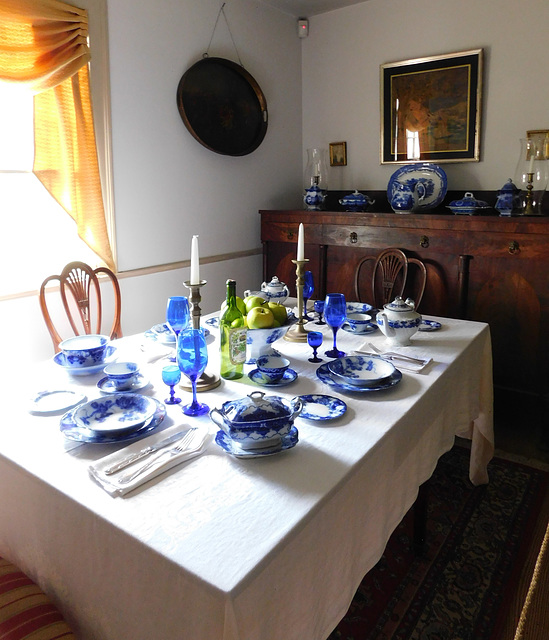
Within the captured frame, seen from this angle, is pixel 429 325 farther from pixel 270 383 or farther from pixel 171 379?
pixel 171 379

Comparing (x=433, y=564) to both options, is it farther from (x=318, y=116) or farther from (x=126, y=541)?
(x=318, y=116)

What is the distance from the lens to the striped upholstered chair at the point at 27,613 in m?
0.90

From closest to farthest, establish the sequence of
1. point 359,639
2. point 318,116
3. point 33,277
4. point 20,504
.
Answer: point 20,504 < point 359,639 < point 33,277 < point 318,116

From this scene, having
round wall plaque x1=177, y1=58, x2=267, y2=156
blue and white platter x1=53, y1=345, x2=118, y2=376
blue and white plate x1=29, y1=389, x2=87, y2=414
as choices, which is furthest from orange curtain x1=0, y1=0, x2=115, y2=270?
blue and white plate x1=29, y1=389, x2=87, y2=414

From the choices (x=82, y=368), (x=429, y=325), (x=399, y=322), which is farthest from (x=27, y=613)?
(x=429, y=325)

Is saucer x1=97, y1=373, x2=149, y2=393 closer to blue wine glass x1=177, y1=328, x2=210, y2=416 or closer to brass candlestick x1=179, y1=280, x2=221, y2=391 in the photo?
brass candlestick x1=179, y1=280, x2=221, y2=391

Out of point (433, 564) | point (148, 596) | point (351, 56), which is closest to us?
point (148, 596)

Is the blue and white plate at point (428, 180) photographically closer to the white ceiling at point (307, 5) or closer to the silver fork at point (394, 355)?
the white ceiling at point (307, 5)

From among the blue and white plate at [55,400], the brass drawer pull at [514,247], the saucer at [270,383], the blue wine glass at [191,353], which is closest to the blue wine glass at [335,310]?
the saucer at [270,383]

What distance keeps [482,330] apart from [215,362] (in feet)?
3.19

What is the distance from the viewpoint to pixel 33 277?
7.84 ft

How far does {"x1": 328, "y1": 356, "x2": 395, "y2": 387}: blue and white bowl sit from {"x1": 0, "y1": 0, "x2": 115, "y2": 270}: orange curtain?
1515 mm

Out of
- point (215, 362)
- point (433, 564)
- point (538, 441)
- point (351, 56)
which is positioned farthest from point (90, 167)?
point (538, 441)

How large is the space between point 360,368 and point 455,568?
2.74ft
